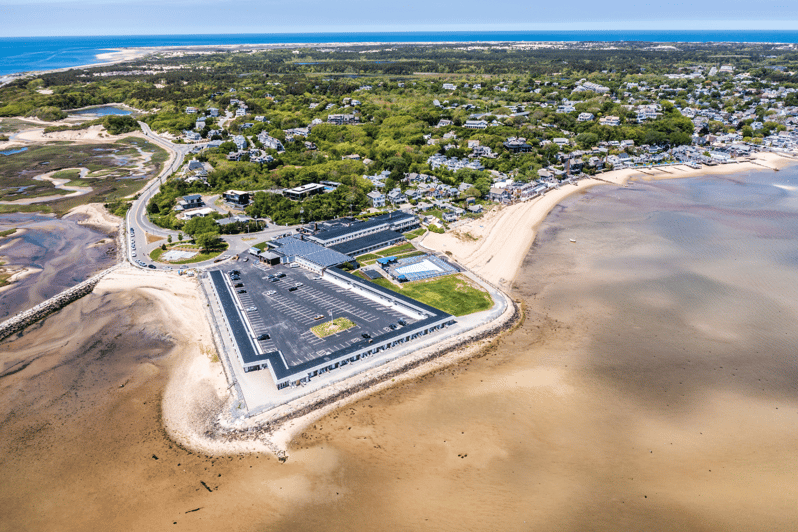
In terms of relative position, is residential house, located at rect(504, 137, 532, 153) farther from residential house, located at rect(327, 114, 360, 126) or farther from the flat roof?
the flat roof

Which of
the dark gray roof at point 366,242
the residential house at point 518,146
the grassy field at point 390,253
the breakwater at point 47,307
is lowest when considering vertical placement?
the breakwater at point 47,307

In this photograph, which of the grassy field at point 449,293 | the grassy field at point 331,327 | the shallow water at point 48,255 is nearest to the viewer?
the grassy field at point 331,327

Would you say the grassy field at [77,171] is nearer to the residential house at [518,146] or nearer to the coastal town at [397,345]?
the coastal town at [397,345]

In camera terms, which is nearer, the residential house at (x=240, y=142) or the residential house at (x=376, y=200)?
the residential house at (x=376, y=200)

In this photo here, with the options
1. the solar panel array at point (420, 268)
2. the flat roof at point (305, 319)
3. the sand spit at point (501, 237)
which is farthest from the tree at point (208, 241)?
the sand spit at point (501, 237)

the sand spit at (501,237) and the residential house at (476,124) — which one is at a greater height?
the residential house at (476,124)

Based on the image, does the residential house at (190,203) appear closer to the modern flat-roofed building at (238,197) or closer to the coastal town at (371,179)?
the coastal town at (371,179)

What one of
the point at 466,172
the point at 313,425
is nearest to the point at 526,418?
the point at 313,425

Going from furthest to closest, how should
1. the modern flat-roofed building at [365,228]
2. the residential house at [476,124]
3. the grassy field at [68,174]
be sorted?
the residential house at [476,124]
the grassy field at [68,174]
the modern flat-roofed building at [365,228]
